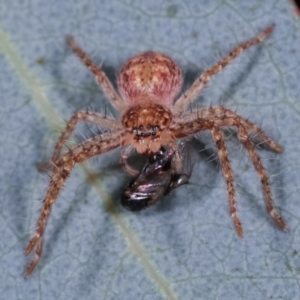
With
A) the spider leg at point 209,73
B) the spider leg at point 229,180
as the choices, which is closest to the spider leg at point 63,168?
the spider leg at point 209,73

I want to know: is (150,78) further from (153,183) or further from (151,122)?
(153,183)

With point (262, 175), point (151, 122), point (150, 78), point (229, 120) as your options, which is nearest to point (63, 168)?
point (151, 122)

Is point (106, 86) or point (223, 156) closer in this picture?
point (223, 156)

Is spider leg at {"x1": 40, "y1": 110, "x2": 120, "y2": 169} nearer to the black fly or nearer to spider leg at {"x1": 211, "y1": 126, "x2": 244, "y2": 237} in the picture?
the black fly

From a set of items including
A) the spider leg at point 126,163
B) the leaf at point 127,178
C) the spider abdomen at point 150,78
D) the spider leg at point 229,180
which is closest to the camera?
the spider leg at point 229,180

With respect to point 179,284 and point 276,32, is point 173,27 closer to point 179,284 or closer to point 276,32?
point 276,32

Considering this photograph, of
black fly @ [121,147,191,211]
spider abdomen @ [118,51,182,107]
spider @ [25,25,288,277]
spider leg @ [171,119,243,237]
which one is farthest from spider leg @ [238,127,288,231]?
spider abdomen @ [118,51,182,107]

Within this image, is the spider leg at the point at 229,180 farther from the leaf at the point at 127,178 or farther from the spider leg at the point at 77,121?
the spider leg at the point at 77,121
